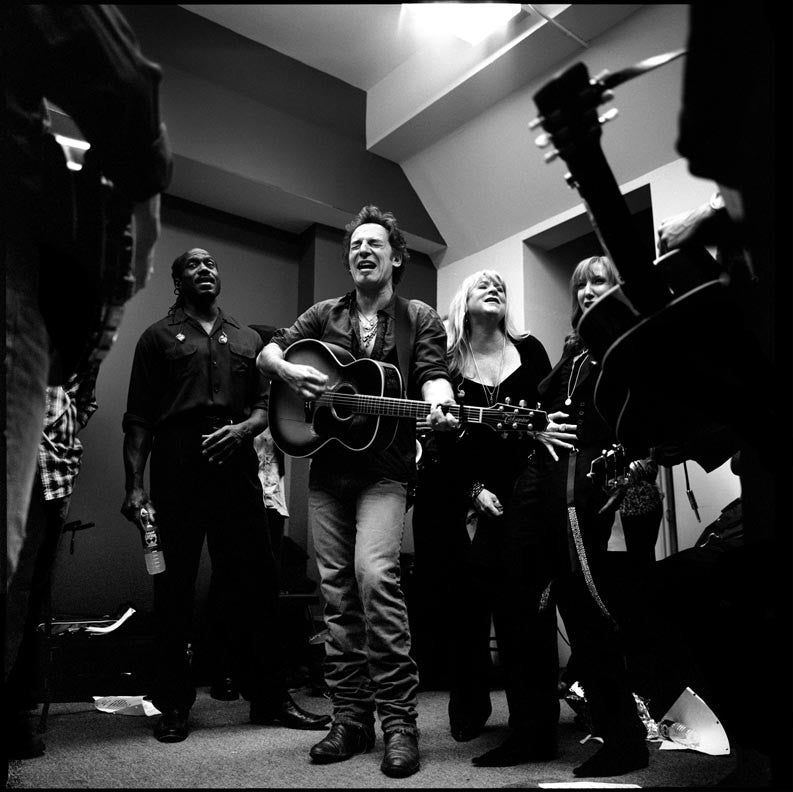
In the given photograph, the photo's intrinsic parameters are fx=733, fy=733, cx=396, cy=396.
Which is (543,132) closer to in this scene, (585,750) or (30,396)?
(30,396)

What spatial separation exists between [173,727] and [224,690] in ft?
3.18

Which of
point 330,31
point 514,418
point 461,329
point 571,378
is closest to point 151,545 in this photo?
point 514,418

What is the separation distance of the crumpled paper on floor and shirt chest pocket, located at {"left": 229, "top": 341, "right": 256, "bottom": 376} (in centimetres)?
126

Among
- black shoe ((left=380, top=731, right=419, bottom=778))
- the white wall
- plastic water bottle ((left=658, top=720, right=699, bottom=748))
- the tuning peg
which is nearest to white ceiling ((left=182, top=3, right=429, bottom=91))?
the white wall

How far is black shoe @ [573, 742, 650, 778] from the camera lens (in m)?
1.82

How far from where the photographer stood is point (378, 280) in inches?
95.0

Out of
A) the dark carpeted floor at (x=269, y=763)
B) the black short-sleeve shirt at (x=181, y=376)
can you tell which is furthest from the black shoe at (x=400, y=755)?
the black short-sleeve shirt at (x=181, y=376)

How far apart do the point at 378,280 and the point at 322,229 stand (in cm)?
55

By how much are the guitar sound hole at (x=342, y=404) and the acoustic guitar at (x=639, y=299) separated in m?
1.04

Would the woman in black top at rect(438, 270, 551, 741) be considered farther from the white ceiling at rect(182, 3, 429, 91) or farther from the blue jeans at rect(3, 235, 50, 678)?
the blue jeans at rect(3, 235, 50, 678)

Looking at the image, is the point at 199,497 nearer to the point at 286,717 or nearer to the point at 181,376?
the point at 181,376

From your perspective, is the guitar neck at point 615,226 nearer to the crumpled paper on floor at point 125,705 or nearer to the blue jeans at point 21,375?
the blue jeans at point 21,375

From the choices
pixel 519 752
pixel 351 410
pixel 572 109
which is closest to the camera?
pixel 572 109

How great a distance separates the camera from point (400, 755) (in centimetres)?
184
